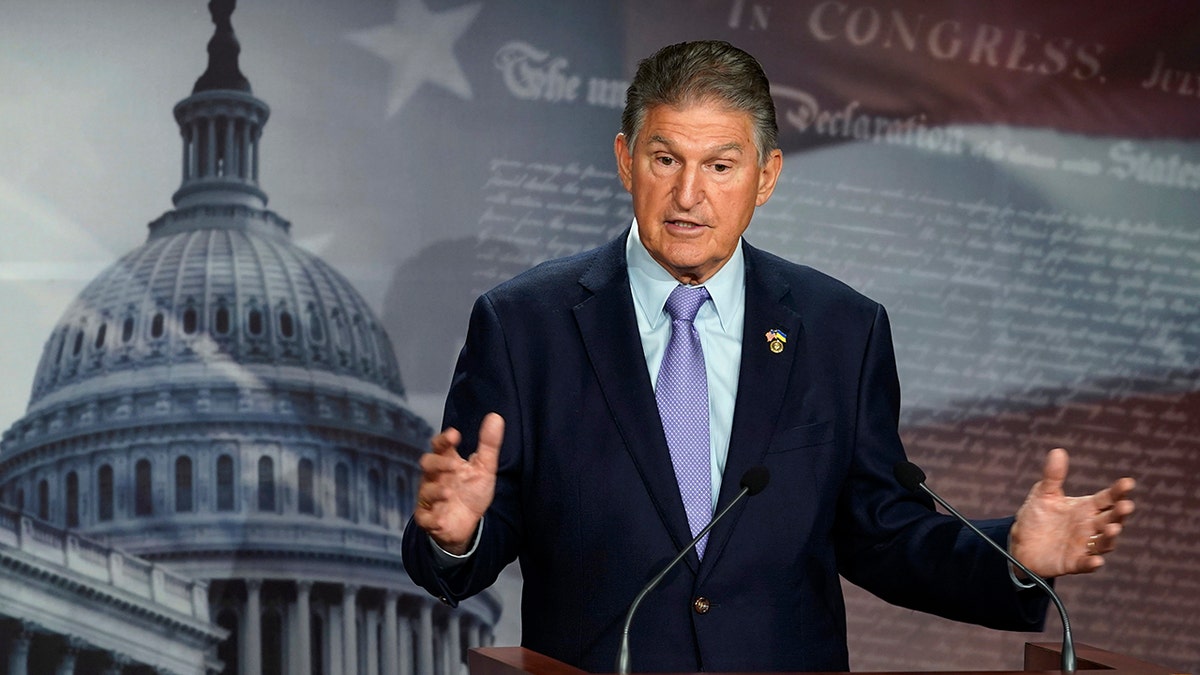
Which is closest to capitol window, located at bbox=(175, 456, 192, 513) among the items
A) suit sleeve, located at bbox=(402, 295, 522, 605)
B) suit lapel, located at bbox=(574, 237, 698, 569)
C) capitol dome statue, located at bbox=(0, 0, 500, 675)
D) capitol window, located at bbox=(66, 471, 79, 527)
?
capitol dome statue, located at bbox=(0, 0, 500, 675)

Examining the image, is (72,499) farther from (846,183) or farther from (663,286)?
(663,286)

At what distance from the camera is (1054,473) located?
70.7 inches

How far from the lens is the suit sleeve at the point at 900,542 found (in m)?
1.98

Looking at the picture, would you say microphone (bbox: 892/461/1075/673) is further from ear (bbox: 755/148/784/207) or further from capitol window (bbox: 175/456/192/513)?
capitol window (bbox: 175/456/192/513)

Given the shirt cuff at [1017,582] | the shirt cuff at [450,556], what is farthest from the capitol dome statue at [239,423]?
the shirt cuff at [1017,582]

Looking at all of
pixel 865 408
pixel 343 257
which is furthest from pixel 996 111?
pixel 865 408

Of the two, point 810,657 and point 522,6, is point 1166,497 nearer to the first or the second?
point 522,6

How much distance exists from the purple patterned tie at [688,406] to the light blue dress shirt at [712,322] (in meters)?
0.02

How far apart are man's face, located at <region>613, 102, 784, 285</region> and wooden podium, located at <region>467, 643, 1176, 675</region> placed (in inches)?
26.5

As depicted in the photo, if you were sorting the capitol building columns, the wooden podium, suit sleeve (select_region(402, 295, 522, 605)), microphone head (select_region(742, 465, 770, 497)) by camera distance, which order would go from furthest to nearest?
1. the capitol building columns
2. suit sleeve (select_region(402, 295, 522, 605))
3. microphone head (select_region(742, 465, 770, 497))
4. the wooden podium

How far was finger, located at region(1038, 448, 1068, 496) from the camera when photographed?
178cm

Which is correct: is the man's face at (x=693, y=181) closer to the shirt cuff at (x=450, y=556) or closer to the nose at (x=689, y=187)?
the nose at (x=689, y=187)

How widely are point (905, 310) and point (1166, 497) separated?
1275 mm

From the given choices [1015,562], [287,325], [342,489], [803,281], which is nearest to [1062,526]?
[1015,562]
